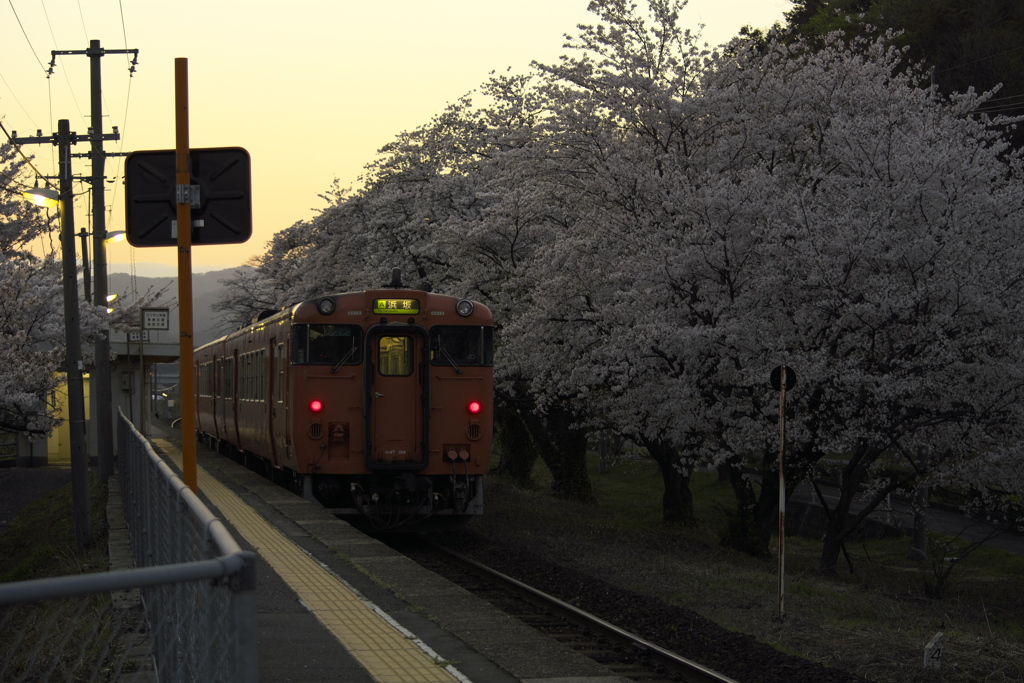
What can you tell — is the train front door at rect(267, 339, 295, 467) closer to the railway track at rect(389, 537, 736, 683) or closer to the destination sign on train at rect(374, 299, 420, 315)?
the destination sign on train at rect(374, 299, 420, 315)

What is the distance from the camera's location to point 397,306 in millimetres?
13516

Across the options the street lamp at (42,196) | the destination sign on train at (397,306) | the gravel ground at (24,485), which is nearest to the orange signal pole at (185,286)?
the destination sign on train at (397,306)

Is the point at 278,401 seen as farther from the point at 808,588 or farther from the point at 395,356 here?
the point at 808,588

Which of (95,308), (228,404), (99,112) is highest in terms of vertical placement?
(99,112)

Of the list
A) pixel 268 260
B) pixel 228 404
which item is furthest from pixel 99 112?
pixel 268 260

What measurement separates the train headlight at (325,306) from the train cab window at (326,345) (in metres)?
0.19

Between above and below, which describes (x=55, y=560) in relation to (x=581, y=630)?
below

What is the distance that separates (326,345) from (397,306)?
999 mm

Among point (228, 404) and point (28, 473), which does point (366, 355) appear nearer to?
point (228, 404)

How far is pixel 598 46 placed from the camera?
760 inches

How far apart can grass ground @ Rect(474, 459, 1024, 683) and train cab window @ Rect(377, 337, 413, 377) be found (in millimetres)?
2936

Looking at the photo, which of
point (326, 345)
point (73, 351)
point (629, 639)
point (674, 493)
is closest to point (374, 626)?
point (629, 639)

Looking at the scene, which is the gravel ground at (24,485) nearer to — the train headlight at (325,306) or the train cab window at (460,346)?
the train headlight at (325,306)

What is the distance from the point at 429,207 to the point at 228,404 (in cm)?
900
